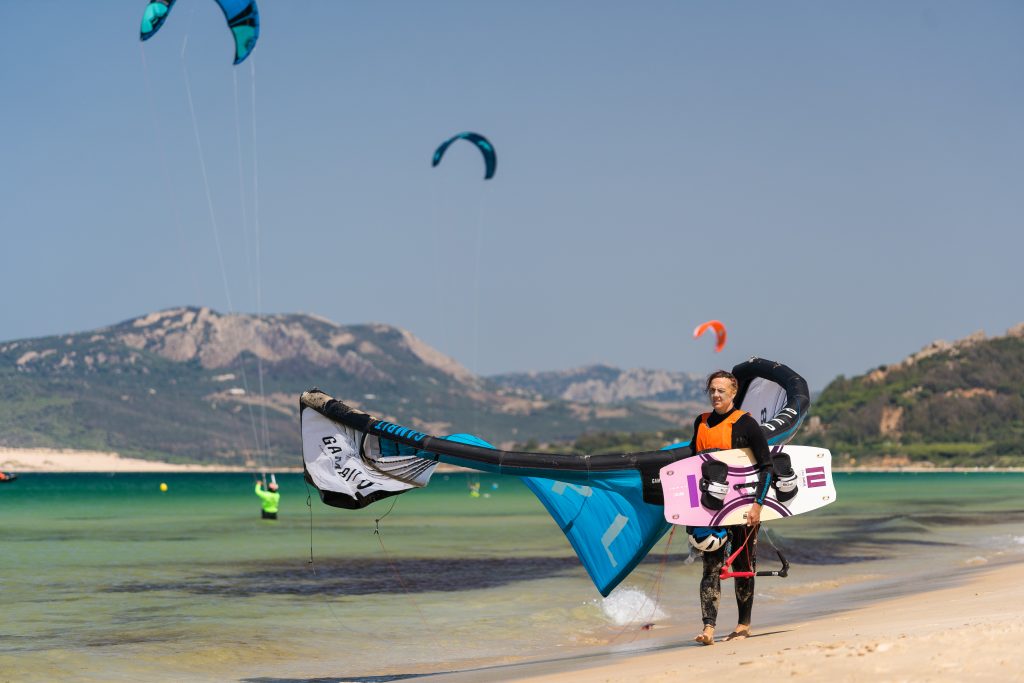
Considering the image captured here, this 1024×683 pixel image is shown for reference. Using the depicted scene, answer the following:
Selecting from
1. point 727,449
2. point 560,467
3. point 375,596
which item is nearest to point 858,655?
point 727,449

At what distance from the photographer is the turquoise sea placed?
540 inches

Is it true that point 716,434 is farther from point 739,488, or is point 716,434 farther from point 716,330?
point 716,330

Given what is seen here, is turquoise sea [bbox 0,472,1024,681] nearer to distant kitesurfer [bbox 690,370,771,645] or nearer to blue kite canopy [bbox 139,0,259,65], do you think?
distant kitesurfer [bbox 690,370,771,645]

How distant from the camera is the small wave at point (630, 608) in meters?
16.6

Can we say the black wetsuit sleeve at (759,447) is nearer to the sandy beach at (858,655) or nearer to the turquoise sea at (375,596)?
the turquoise sea at (375,596)

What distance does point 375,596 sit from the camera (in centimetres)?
2011

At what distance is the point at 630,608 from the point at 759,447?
9.18m

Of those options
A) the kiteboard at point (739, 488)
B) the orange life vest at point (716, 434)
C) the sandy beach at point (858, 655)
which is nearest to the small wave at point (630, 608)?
the sandy beach at point (858, 655)

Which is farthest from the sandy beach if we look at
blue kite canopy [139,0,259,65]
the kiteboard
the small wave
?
blue kite canopy [139,0,259,65]

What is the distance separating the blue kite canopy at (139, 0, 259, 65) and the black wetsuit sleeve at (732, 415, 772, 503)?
14.0 metres

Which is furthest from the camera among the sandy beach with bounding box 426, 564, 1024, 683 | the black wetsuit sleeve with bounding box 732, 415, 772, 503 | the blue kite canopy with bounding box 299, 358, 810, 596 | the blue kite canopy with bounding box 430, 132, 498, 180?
the blue kite canopy with bounding box 430, 132, 498, 180

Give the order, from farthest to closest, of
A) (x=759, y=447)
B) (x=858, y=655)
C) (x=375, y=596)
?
(x=375, y=596), (x=759, y=447), (x=858, y=655)

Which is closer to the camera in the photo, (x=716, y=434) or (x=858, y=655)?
(x=858, y=655)

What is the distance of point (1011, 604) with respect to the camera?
10734 millimetres
